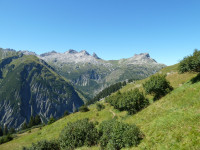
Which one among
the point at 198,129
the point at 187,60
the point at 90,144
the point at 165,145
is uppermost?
the point at 187,60

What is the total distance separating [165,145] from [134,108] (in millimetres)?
27840

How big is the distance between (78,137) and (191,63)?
3742 centimetres

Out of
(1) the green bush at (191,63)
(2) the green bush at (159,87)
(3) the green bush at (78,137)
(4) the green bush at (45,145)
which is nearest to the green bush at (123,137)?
(3) the green bush at (78,137)

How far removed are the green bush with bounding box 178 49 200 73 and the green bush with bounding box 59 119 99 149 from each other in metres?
33.5

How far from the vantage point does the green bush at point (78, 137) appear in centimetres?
2505

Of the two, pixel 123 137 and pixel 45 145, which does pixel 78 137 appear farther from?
pixel 123 137

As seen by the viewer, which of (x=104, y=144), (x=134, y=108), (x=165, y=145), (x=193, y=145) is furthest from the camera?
(x=134, y=108)

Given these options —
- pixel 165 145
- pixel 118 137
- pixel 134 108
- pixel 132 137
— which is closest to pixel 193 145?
pixel 165 145

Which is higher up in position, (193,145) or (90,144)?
(193,145)

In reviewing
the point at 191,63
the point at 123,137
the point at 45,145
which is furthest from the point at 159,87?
the point at 45,145

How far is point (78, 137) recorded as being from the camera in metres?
25.3

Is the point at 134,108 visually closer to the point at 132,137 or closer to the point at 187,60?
the point at 187,60

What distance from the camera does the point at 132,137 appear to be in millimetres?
19000

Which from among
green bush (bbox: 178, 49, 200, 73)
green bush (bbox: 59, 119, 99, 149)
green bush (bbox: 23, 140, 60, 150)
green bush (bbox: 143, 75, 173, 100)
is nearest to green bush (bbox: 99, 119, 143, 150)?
green bush (bbox: 59, 119, 99, 149)
